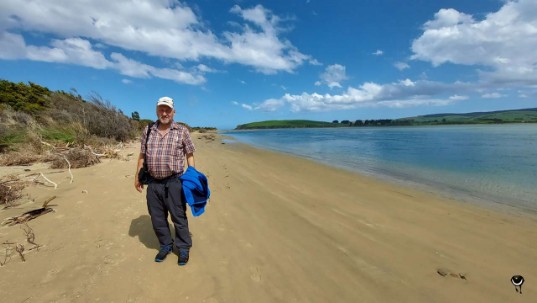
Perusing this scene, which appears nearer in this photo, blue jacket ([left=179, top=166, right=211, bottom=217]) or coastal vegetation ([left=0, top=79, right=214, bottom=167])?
blue jacket ([left=179, top=166, right=211, bottom=217])

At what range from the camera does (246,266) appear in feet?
11.7

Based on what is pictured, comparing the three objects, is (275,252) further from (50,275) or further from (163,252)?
(50,275)

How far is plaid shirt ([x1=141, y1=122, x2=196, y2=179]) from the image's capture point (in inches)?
142

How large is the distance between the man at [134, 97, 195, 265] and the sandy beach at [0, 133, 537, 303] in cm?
28

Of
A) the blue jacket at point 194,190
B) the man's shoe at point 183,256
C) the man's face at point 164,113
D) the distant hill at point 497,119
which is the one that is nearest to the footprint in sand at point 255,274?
the man's shoe at point 183,256

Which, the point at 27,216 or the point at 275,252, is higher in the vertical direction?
the point at 27,216

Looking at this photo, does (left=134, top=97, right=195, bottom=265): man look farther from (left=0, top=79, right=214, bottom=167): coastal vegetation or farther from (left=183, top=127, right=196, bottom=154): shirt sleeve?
(left=0, top=79, right=214, bottom=167): coastal vegetation

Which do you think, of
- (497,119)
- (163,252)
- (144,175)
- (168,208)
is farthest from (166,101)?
(497,119)

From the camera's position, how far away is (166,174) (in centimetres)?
365

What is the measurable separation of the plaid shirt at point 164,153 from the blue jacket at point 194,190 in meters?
0.17

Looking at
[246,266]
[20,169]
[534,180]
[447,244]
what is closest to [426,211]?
[447,244]

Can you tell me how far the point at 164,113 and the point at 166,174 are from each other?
2.77 feet

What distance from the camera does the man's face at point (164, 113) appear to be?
12.0 ft

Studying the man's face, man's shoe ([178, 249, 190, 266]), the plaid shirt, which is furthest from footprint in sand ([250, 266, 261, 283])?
the man's face
